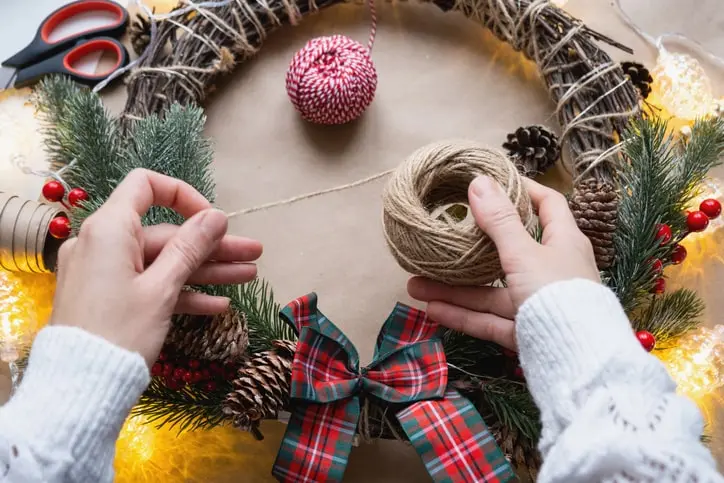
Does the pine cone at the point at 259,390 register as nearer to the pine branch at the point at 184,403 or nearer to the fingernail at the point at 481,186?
the pine branch at the point at 184,403

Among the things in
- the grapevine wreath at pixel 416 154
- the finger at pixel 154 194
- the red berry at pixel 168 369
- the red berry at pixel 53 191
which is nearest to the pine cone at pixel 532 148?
A: the grapevine wreath at pixel 416 154

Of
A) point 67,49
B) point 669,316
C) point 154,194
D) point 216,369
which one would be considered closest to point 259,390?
point 216,369

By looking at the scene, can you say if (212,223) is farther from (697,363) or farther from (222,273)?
(697,363)

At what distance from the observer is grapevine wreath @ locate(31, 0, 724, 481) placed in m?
0.96

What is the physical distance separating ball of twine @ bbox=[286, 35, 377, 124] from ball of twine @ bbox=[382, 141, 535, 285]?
0.31 metres

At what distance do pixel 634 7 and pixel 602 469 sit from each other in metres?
1.16

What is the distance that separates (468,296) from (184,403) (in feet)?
1.51

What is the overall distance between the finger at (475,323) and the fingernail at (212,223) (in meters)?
0.34

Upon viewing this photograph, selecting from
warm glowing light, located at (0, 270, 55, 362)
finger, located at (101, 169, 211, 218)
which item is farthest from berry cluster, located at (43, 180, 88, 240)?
finger, located at (101, 169, 211, 218)

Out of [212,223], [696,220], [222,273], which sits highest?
[696,220]

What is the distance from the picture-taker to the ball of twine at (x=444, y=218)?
908 mm

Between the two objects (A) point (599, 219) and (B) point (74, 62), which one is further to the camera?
(B) point (74, 62)

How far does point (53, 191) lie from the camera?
1129 mm

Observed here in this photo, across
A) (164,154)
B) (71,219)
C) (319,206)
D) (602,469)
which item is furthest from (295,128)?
(602,469)
